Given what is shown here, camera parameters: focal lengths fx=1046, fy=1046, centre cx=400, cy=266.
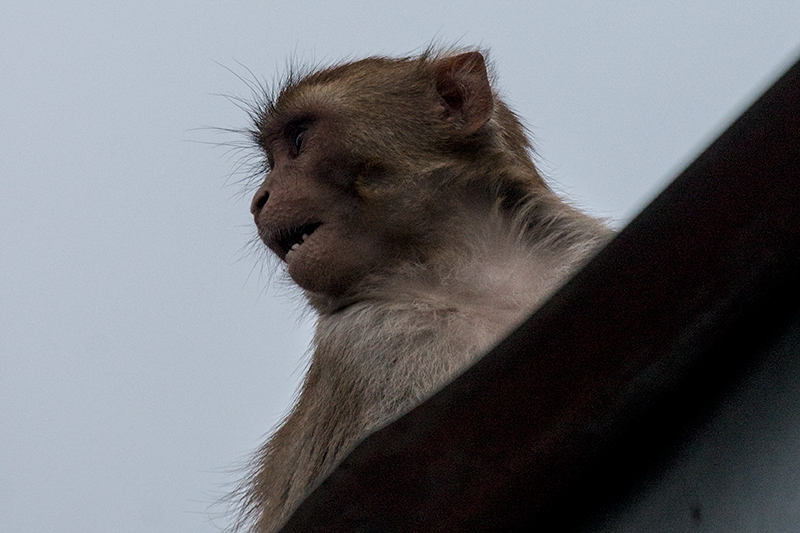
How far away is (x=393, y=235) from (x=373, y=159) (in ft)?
0.99

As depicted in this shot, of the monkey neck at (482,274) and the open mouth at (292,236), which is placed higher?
the monkey neck at (482,274)

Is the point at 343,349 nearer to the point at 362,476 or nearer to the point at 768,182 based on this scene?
the point at 362,476

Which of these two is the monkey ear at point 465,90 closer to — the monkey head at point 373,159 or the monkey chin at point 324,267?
the monkey head at point 373,159

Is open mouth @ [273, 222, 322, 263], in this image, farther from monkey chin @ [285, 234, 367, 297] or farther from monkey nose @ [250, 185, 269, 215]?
monkey nose @ [250, 185, 269, 215]

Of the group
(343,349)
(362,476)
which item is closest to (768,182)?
(362,476)

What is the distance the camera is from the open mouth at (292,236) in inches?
134

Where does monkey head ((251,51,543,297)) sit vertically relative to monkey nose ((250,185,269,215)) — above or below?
above

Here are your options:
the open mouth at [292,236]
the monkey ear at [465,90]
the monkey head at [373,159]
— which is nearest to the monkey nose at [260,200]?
the monkey head at [373,159]

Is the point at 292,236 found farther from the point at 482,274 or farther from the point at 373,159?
the point at 482,274

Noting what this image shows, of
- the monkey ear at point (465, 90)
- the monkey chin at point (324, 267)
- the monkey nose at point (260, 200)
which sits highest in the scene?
the monkey ear at point (465, 90)

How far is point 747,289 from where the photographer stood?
4.70 feet

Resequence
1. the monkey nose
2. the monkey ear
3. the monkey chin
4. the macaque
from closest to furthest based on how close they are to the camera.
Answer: the macaque, the monkey chin, the monkey nose, the monkey ear

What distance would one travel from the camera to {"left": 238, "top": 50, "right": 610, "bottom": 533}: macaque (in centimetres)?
307

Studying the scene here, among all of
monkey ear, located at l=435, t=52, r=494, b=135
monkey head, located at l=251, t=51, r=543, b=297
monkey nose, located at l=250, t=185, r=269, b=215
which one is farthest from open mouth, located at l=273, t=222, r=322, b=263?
monkey ear, located at l=435, t=52, r=494, b=135
